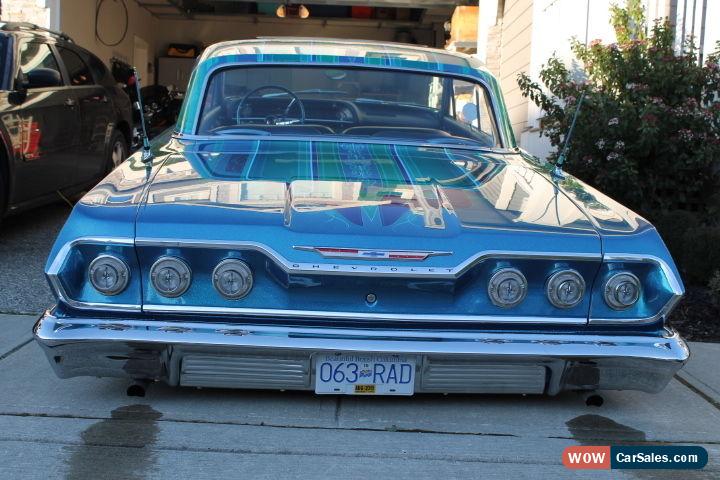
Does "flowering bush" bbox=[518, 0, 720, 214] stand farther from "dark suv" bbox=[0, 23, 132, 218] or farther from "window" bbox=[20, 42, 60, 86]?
"window" bbox=[20, 42, 60, 86]

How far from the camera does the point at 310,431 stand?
3453 millimetres

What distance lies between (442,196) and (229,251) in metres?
0.94

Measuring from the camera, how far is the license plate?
336 cm

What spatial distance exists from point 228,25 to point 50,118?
48.3ft

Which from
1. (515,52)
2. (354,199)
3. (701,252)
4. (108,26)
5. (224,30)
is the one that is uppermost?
(224,30)

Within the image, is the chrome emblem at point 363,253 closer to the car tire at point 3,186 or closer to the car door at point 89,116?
the car tire at point 3,186

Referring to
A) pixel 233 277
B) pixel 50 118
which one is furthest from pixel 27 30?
pixel 233 277

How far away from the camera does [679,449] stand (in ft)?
11.2

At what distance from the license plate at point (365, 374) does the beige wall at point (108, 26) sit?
1172 cm

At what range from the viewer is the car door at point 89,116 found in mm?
7936

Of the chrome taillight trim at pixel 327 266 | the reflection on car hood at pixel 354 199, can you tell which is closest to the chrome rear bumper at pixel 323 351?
the chrome taillight trim at pixel 327 266

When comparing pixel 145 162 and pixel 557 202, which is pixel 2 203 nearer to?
pixel 145 162

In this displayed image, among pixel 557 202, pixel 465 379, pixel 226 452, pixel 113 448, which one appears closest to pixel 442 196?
pixel 557 202

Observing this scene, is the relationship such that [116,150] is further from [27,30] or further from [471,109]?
[471,109]
